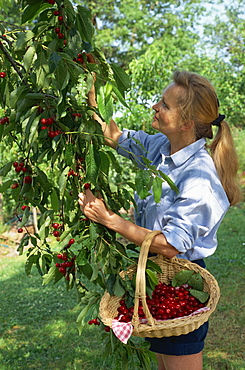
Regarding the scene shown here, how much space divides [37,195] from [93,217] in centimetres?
35

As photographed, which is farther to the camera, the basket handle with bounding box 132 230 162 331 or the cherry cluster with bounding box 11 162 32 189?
the cherry cluster with bounding box 11 162 32 189

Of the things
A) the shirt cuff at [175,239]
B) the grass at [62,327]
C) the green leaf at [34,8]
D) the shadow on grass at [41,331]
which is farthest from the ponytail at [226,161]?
the shadow on grass at [41,331]

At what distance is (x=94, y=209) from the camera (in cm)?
143

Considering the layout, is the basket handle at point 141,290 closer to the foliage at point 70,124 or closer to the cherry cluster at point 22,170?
the foliage at point 70,124

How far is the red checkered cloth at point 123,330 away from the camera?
1.36m

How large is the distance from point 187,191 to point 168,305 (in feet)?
1.41

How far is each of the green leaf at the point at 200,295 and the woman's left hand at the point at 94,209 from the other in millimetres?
469

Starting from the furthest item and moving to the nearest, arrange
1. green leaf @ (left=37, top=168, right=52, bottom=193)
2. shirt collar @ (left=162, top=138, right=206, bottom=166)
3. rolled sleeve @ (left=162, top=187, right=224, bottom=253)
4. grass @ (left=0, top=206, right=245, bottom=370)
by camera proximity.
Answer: grass @ (left=0, top=206, right=245, bottom=370) < shirt collar @ (left=162, top=138, right=206, bottom=166) < green leaf @ (left=37, top=168, right=52, bottom=193) < rolled sleeve @ (left=162, top=187, right=224, bottom=253)

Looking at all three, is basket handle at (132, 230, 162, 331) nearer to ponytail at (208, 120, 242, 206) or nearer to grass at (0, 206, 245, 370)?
ponytail at (208, 120, 242, 206)

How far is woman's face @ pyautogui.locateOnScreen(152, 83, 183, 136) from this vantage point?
1.75 meters

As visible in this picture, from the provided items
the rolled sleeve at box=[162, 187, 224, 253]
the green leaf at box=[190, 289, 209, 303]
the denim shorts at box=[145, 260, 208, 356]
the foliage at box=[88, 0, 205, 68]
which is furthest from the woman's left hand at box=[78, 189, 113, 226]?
the foliage at box=[88, 0, 205, 68]

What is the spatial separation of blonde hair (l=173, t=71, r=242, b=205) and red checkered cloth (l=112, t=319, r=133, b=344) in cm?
73

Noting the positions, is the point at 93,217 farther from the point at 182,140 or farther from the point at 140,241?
the point at 182,140

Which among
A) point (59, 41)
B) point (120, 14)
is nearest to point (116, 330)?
point (59, 41)
